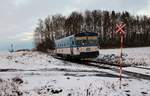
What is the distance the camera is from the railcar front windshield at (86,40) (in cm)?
3288

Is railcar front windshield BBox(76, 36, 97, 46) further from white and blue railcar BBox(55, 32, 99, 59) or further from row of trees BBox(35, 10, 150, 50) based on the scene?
row of trees BBox(35, 10, 150, 50)

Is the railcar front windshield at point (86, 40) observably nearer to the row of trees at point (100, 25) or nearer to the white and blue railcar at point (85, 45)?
the white and blue railcar at point (85, 45)

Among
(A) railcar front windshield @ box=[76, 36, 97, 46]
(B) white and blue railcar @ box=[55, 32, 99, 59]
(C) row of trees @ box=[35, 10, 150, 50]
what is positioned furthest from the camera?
(C) row of trees @ box=[35, 10, 150, 50]

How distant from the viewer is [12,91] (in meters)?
13.0

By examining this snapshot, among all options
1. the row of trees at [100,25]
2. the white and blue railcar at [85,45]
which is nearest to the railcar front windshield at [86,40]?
the white and blue railcar at [85,45]

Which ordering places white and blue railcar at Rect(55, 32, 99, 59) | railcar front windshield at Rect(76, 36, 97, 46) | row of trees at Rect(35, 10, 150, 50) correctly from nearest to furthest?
white and blue railcar at Rect(55, 32, 99, 59), railcar front windshield at Rect(76, 36, 97, 46), row of trees at Rect(35, 10, 150, 50)

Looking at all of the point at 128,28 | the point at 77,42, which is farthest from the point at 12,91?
the point at 128,28

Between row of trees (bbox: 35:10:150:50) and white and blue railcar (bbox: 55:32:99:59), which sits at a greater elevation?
row of trees (bbox: 35:10:150:50)

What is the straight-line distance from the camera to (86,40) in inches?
1308

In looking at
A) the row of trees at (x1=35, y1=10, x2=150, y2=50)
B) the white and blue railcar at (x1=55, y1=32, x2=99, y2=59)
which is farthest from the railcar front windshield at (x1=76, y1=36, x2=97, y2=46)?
the row of trees at (x1=35, y1=10, x2=150, y2=50)

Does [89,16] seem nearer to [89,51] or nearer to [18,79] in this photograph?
[89,51]

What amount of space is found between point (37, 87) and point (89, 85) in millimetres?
2351

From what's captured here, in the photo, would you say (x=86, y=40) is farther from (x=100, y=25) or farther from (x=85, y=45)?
(x=100, y=25)

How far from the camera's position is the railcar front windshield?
Answer: 32875 millimetres
